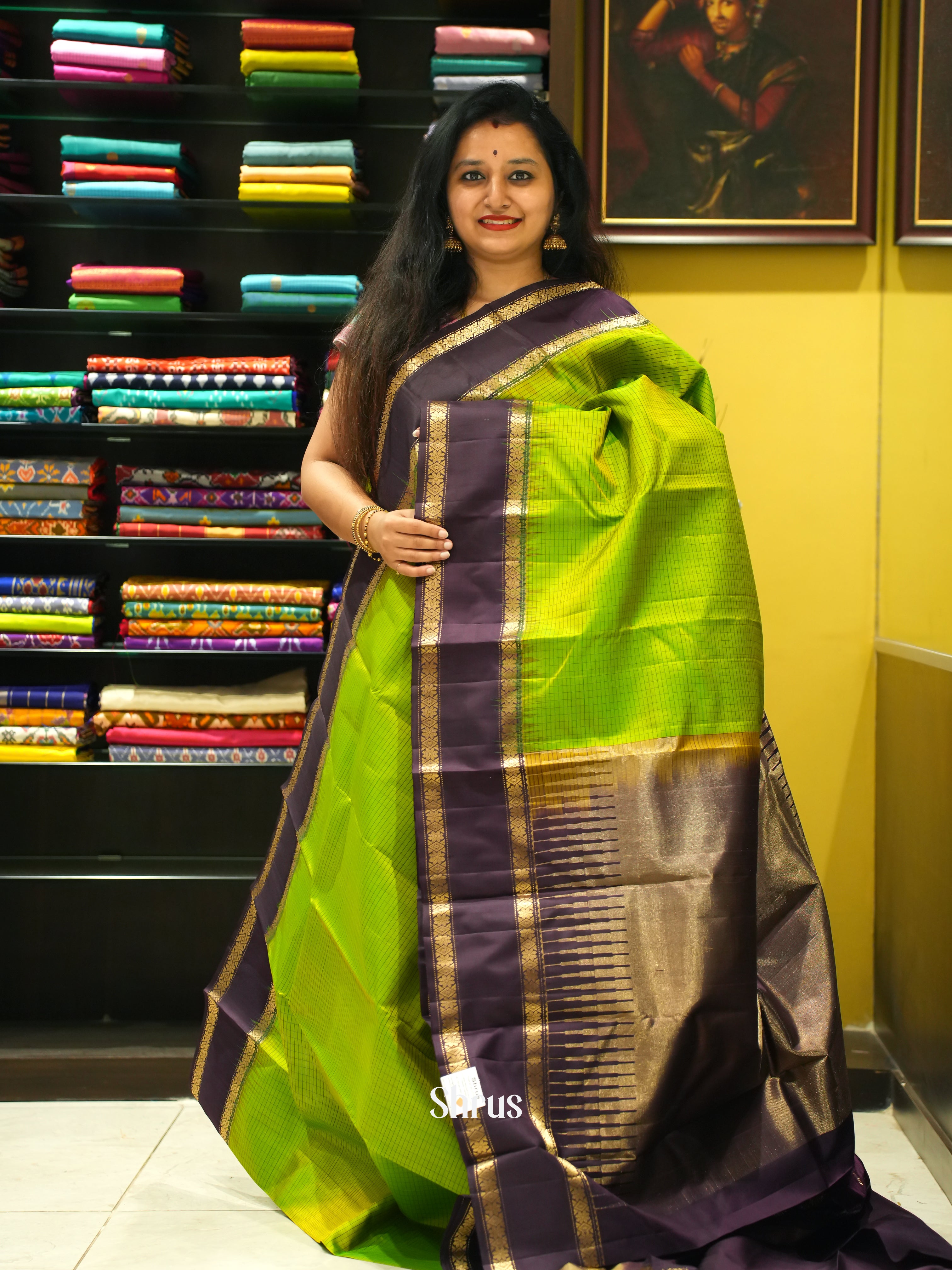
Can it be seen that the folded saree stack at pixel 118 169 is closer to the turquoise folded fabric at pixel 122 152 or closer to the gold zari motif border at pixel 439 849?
the turquoise folded fabric at pixel 122 152

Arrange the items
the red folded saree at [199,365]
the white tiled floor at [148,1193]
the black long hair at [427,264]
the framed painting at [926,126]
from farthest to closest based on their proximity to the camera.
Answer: the red folded saree at [199,365]
the framed painting at [926,126]
the black long hair at [427,264]
the white tiled floor at [148,1193]

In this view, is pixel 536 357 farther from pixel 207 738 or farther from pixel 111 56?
pixel 111 56

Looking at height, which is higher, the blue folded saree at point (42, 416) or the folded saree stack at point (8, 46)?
the folded saree stack at point (8, 46)

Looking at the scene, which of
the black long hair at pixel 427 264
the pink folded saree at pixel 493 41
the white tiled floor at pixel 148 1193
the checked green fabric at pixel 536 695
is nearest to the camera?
the checked green fabric at pixel 536 695

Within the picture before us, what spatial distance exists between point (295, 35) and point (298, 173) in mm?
274

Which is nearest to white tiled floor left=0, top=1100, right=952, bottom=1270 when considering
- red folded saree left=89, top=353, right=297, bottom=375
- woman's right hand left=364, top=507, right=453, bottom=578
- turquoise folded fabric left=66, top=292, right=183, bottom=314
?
woman's right hand left=364, top=507, right=453, bottom=578

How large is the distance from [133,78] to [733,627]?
177 cm

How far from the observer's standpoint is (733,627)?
5.48 feet

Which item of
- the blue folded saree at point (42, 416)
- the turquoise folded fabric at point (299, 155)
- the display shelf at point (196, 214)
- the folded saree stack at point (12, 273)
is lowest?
the blue folded saree at point (42, 416)

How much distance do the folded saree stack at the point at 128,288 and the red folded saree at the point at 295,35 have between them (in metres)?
0.50

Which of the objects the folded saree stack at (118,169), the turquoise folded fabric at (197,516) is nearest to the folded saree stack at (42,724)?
the turquoise folded fabric at (197,516)

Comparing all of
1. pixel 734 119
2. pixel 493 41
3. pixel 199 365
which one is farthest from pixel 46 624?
pixel 734 119

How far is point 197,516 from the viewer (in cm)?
257

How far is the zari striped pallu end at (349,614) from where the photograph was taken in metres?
1.82
